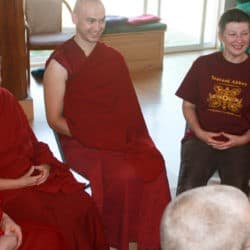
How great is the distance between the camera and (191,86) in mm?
2439

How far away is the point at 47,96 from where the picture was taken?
7.44 ft

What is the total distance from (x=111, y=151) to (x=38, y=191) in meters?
0.41

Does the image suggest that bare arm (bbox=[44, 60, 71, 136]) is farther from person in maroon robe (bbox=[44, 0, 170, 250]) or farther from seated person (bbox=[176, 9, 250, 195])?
seated person (bbox=[176, 9, 250, 195])

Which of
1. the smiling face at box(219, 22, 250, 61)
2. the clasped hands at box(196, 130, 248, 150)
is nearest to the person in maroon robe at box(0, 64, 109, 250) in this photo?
the clasped hands at box(196, 130, 248, 150)

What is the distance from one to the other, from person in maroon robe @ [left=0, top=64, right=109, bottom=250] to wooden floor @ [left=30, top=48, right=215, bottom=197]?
97 centimetres

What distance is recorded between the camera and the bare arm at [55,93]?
2.25 m

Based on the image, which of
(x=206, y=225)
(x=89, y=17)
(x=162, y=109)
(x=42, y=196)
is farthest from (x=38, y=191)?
(x=162, y=109)

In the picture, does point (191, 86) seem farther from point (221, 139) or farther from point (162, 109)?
point (162, 109)

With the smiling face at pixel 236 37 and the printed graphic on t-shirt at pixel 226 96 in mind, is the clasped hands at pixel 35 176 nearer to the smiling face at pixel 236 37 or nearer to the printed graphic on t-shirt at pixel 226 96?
the printed graphic on t-shirt at pixel 226 96

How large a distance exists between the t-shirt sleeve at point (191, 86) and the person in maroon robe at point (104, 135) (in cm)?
27

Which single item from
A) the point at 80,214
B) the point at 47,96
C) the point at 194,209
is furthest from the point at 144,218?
the point at 194,209

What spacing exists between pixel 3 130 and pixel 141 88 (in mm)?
2792

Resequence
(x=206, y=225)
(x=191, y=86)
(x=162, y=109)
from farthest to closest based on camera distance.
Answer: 1. (x=162, y=109)
2. (x=191, y=86)
3. (x=206, y=225)

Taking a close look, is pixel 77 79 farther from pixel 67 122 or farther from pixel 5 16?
pixel 5 16
